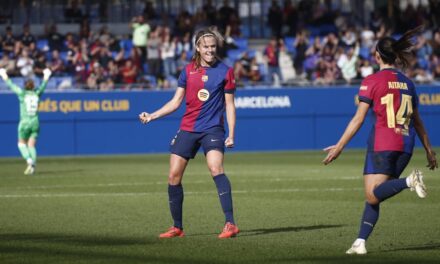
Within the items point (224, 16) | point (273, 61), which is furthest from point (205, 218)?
point (224, 16)

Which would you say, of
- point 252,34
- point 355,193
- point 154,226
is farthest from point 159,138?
point 154,226

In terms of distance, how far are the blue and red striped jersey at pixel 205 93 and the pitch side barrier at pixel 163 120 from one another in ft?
67.8

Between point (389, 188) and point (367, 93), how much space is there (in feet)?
2.95

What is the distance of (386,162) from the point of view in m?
10.2

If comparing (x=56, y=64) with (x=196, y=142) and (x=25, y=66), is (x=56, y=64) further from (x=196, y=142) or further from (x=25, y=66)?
(x=196, y=142)

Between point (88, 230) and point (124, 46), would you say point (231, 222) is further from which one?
point (124, 46)

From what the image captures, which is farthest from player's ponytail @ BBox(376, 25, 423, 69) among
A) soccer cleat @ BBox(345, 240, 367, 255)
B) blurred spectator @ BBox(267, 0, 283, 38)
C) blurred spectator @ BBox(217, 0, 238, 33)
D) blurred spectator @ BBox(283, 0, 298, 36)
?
blurred spectator @ BBox(283, 0, 298, 36)

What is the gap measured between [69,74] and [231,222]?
22049mm

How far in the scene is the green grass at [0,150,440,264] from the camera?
1062 cm

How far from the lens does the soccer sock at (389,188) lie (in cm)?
998

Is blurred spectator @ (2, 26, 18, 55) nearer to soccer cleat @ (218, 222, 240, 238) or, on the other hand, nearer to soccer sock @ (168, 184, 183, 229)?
soccer sock @ (168, 184, 183, 229)

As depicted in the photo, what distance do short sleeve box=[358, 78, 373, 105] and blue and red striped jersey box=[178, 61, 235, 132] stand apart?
2287 millimetres

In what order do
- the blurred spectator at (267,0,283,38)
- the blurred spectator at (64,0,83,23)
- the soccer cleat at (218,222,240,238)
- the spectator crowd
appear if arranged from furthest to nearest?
the blurred spectator at (267,0,283,38) < the blurred spectator at (64,0,83,23) < the spectator crowd < the soccer cleat at (218,222,240,238)

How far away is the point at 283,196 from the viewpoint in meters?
17.9
